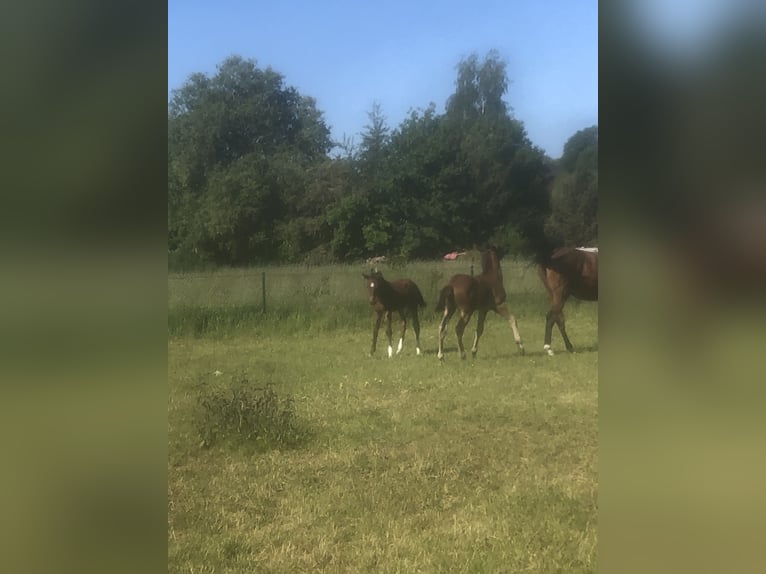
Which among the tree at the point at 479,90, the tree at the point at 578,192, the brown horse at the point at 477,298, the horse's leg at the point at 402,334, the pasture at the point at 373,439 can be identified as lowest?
the pasture at the point at 373,439

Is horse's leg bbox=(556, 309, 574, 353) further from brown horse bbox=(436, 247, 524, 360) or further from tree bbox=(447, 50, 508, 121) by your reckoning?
tree bbox=(447, 50, 508, 121)

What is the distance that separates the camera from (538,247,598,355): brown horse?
5.92ft

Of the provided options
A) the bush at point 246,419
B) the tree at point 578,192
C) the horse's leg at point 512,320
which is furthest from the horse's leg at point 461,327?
the bush at point 246,419

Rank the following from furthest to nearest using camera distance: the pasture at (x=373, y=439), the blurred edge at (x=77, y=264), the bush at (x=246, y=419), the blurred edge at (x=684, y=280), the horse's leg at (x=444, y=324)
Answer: the horse's leg at (x=444, y=324)
the bush at (x=246, y=419)
the pasture at (x=373, y=439)
the blurred edge at (x=77, y=264)
the blurred edge at (x=684, y=280)

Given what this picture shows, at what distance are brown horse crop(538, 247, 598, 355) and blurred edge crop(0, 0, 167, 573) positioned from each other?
1.15m

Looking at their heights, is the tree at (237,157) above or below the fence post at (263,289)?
above

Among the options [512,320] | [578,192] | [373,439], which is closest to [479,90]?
[578,192]

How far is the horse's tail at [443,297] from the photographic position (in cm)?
207

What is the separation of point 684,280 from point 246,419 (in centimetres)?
134

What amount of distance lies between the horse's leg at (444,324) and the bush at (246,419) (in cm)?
52

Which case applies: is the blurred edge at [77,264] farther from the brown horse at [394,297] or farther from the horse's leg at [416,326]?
the horse's leg at [416,326]

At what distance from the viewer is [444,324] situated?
6.98 feet

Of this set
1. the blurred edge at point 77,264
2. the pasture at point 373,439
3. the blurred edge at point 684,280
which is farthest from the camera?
the pasture at point 373,439

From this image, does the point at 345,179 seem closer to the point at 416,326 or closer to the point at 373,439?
the point at 416,326
